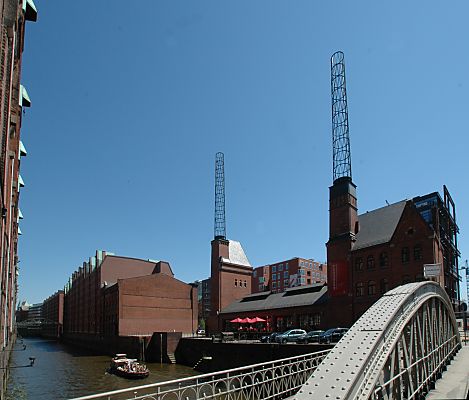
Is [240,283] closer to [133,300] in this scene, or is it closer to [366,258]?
[133,300]

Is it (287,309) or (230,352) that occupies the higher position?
(287,309)

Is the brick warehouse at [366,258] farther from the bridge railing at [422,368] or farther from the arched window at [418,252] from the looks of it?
the bridge railing at [422,368]

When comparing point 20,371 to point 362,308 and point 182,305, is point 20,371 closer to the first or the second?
point 182,305

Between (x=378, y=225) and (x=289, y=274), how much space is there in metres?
81.8

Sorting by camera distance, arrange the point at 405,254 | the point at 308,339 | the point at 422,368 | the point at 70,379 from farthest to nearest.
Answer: the point at 405,254 → the point at 70,379 → the point at 308,339 → the point at 422,368

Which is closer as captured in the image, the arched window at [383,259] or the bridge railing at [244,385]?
the bridge railing at [244,385]

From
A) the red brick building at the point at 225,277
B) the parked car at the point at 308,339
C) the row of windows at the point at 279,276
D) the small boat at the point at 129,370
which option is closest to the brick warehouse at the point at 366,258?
the parked car at the point at 308,339

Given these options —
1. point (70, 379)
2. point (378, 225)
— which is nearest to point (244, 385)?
point (70, 379)

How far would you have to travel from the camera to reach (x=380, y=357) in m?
7.84

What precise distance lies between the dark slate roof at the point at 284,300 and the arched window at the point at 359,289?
5.38m

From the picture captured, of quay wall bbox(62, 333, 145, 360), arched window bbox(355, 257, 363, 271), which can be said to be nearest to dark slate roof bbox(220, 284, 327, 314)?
arched window bbox(355, 257, 363, 271)

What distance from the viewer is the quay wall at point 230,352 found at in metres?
35.6

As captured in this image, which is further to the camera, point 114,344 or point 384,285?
point 114,344

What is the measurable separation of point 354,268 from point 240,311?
2226 cm
